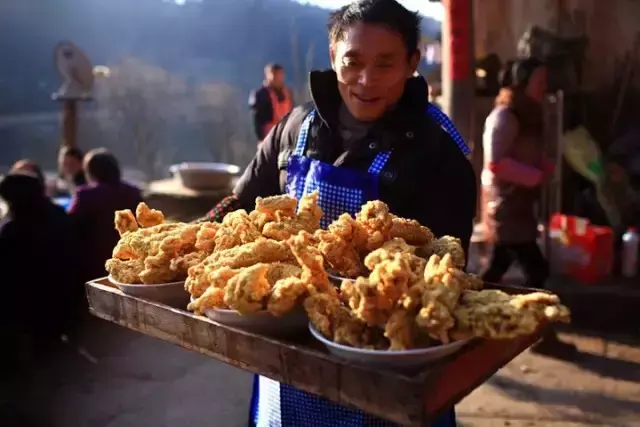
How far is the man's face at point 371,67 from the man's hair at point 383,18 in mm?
18

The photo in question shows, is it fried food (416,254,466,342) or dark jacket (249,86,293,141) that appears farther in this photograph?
dark jacket (249,86,293,141)

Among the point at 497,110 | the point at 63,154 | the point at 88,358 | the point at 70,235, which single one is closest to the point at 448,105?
the point at 497,110

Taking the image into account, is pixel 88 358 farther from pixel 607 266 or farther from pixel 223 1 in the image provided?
pixel 223 1

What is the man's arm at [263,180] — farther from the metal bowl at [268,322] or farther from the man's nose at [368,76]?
the metal bowl at [268,322]

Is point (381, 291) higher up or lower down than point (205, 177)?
higher up

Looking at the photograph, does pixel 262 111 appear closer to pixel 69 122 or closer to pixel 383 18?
pixel 69 122

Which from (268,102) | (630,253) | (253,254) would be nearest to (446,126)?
(253,254)

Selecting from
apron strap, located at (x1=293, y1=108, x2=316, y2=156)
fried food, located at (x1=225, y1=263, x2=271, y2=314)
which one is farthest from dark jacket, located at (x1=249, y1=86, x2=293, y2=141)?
fried food, located at (x1=225, y1=263, x2=271, y2=314)

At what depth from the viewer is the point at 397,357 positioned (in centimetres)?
108

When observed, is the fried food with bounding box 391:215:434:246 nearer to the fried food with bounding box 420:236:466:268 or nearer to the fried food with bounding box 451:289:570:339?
the fried food with bounding box 420:236:466:268

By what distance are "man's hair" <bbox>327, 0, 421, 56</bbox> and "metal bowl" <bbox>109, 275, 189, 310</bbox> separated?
82cm

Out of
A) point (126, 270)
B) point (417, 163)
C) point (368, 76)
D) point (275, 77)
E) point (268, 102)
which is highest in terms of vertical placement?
point (275, 77)

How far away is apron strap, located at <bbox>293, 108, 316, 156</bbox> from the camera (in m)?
1.96

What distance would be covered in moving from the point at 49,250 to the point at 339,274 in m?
3.18
